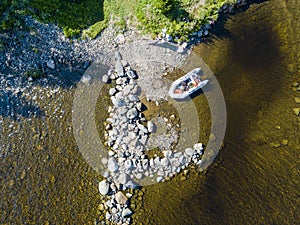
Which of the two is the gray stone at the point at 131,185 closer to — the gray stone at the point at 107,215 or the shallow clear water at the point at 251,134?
the shallow clear water at the point at 251,134

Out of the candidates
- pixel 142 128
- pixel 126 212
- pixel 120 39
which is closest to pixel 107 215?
pixel 126 212

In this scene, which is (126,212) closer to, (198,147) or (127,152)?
(127,152)

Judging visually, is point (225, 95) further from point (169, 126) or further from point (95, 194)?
point (95, 194)

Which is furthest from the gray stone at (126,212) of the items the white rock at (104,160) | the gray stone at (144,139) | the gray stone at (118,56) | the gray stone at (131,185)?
the gray stone at (118,56)

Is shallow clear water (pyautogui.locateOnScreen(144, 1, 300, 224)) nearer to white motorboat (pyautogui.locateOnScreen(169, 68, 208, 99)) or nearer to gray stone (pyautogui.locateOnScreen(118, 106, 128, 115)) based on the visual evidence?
white motorboat (pyautogui.locateOnScreen(169, 68, 208, 99))

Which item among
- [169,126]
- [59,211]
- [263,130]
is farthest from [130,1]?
[59,211]

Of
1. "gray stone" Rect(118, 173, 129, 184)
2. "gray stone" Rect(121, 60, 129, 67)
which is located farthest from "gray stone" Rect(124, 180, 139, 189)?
"gray stone" Rect(121, 60, 129, 67)

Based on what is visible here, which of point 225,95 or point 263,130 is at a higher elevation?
point 225,95
